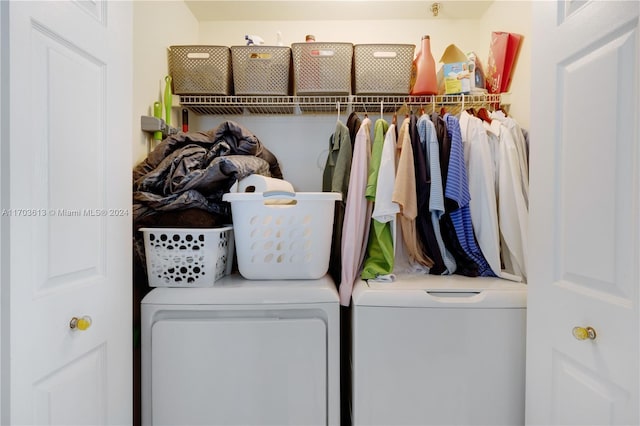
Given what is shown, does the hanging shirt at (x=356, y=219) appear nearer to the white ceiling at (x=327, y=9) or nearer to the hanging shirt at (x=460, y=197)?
the hanging shirt at (x=460, y=197)

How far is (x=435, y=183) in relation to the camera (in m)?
1.25

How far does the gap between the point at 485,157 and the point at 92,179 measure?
53.4 inches

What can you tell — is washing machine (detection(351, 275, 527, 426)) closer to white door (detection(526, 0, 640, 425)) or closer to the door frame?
white door (detection(526, 0, 640, 425))

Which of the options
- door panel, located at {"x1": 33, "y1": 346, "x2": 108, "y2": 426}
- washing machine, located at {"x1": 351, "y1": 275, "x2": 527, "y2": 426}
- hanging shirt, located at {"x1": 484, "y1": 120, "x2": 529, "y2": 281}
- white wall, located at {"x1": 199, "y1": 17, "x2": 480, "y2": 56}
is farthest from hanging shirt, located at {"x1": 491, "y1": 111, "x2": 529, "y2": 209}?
door panel, located at {"x1": 33, "y1": 346, "x2": 108, "y2": 426}

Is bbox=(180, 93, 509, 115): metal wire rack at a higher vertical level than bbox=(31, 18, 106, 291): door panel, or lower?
higher

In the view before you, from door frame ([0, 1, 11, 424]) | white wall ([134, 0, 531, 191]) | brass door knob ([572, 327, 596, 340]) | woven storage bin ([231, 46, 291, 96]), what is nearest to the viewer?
door frame ([0, 1, 11, 424])

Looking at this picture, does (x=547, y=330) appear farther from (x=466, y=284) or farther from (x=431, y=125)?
(x=431, y=125)

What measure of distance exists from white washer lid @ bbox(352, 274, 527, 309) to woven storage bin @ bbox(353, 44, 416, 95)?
2.99 ft

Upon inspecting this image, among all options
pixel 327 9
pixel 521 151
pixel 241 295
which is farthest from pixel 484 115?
pixel 241 295

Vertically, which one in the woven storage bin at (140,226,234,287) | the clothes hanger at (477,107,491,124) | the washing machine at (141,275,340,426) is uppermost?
the clothes hanger at (477,107,491,124)

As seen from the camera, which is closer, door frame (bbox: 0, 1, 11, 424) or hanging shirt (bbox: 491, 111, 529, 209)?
door frame (bbox: 0, 1, 11, 424)

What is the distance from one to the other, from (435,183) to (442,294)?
422 millimetres

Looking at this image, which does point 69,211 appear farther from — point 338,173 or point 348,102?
point 348,102

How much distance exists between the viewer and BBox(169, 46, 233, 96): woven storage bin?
1.54 metres
